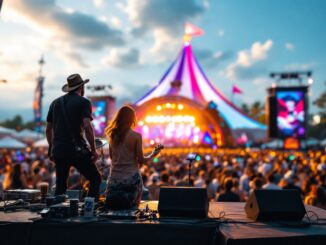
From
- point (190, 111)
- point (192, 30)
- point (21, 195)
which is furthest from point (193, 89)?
point (21, 195)

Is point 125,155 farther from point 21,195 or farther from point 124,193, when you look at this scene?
point 21,195

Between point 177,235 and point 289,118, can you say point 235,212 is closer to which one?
point 177,235

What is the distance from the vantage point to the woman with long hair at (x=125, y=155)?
4.31 meters

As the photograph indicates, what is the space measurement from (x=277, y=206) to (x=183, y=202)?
94cm

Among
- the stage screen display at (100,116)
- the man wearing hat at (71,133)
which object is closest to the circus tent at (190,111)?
the stage screen display at (100,116)

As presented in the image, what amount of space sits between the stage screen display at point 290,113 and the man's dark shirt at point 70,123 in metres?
24.8

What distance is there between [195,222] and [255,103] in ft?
340

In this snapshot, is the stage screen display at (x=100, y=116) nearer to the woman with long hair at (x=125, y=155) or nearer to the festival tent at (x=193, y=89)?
the festival tent at (x=193, y=89)

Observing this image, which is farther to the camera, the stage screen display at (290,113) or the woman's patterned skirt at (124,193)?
the stage screen display at (290,113)

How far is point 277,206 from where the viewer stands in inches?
145

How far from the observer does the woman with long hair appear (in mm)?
4309

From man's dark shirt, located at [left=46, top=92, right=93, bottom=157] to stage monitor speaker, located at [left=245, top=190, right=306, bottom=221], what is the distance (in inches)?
82.0

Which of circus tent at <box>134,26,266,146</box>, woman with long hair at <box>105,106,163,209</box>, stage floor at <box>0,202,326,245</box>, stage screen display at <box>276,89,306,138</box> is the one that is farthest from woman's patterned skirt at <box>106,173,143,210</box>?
circus tent at <box>134,26,266,146</box>

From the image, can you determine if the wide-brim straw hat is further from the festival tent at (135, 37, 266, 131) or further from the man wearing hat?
the festival tent at (135, 37, 266, 131)
